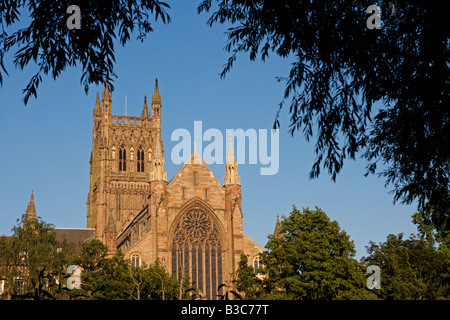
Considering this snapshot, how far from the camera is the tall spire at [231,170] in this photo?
2532 inches

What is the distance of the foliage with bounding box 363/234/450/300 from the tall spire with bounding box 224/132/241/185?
52.1 ft

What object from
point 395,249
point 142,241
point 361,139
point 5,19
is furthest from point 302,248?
point 5,19

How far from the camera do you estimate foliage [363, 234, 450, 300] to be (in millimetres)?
49781

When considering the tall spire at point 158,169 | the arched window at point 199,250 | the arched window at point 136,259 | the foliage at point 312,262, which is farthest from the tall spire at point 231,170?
the foliage at point 312,262

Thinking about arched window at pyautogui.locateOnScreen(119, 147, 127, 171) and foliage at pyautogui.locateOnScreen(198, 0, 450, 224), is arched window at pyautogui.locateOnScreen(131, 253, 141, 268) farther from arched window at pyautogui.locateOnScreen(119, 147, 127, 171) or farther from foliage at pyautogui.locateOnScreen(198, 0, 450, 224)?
foliage at pyautogui.locateOnScreen(198, 0, 450, 224)

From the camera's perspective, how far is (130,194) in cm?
9606

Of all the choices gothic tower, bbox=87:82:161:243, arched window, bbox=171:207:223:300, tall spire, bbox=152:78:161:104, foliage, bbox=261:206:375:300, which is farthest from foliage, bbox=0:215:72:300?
tall spire, bbox=152:78:161:104

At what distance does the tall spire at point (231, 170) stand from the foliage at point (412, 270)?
52.1 feet

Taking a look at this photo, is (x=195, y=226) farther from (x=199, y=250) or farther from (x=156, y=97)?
(x=156, y=97)

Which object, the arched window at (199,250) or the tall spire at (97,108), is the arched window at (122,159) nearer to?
the tall spire at (97,108)

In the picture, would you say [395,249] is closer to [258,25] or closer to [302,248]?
[302,248]

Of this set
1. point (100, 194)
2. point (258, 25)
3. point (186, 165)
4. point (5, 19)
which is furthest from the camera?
point (100, 194)

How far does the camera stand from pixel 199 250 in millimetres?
62344

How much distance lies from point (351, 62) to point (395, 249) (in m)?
49.2
